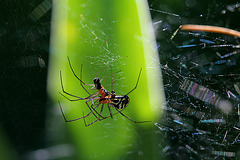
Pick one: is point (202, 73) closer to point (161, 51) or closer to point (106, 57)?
point (161, 51)

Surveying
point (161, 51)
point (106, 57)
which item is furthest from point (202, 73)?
point (106, 57)

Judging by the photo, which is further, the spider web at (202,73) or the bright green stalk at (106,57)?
the spider web at (202,73)

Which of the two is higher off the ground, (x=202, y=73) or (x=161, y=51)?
(x=161, y=51)

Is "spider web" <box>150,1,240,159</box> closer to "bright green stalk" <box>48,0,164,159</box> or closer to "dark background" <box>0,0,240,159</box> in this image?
"dark background" <box>0,0,240,159</box>

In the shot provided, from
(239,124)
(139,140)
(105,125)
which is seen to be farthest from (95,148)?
(239,124)

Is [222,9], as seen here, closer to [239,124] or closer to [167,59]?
[167,59]

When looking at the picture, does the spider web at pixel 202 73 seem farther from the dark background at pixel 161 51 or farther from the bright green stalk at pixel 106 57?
the bright green stalk at pixel 106 57

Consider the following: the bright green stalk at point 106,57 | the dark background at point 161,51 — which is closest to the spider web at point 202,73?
the dark background at point 161,51

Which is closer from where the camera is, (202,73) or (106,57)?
(106,57)
